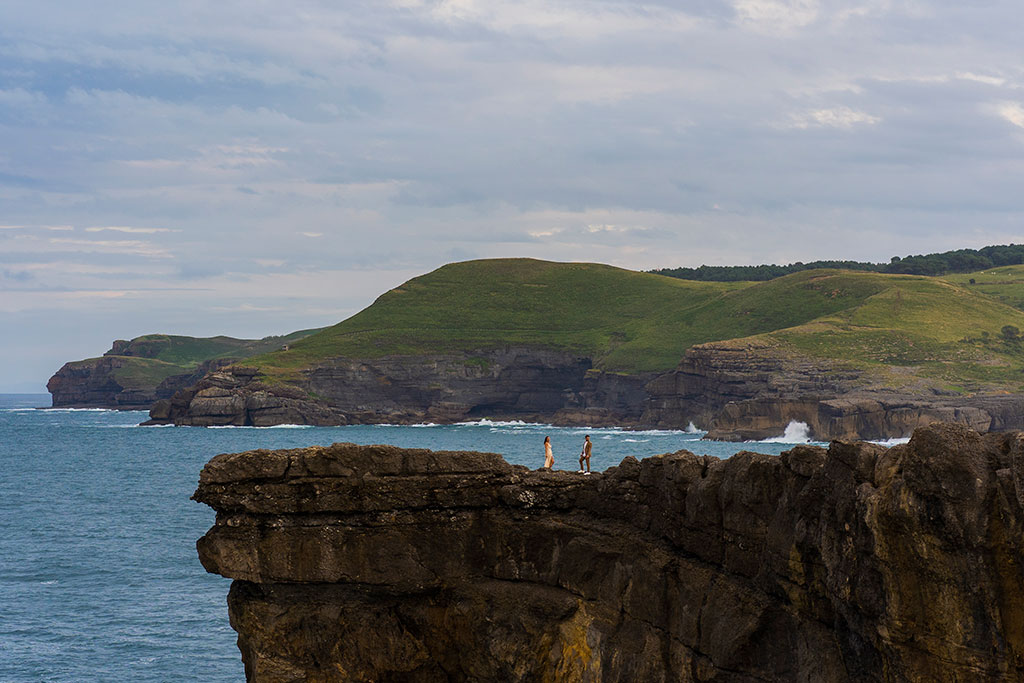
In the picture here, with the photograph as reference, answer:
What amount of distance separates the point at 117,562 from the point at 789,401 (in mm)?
103875

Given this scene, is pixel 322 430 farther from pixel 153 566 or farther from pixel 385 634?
pixel 385 634

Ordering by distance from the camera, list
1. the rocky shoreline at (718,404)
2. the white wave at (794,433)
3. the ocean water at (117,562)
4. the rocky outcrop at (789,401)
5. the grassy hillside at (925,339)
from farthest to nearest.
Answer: the grassy hillside at (925,339) → the white wave at (794,433) → the rocky shoreline at (718,404) → the rocky outcrop at (789,401) → the ocean water at (117,562)

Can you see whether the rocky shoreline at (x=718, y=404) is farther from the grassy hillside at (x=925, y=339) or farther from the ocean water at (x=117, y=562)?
the ocean water at (x=117, y=562)

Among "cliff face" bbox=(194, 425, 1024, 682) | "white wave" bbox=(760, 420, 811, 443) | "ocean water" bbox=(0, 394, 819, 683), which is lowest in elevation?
"white wave" bbox=(760, 420, 811, 443)

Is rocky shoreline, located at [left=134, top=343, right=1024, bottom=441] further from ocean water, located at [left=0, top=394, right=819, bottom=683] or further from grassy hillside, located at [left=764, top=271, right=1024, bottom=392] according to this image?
ocean water, located at [left=0, top=394, right=819, bottom=683]

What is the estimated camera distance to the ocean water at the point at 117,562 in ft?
125

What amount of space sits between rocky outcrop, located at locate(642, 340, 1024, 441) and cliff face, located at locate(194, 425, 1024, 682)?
10427 centimetres

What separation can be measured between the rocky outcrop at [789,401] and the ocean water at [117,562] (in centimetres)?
840

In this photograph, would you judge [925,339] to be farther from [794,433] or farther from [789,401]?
[794,433]

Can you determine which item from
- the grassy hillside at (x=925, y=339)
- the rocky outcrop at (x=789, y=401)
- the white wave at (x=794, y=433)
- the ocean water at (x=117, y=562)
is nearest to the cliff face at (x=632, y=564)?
the ocean water at (x=117, y=562)

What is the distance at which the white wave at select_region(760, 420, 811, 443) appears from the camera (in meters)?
138

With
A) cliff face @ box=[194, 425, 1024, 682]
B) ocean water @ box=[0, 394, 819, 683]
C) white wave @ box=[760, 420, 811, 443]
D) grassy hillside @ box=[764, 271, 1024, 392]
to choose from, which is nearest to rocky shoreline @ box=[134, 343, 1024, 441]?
white wave @ box=[760, 420, 811, 443]

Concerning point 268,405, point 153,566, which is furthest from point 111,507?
point 268,405

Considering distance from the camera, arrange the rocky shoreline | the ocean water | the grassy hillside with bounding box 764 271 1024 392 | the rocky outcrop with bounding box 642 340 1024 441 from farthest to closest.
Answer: the grassy hillside with bounding box 764 271 1024 392
the rocky shoreline
the rocky outcrop with bounding box 642 340 1024 441
the ocean water
